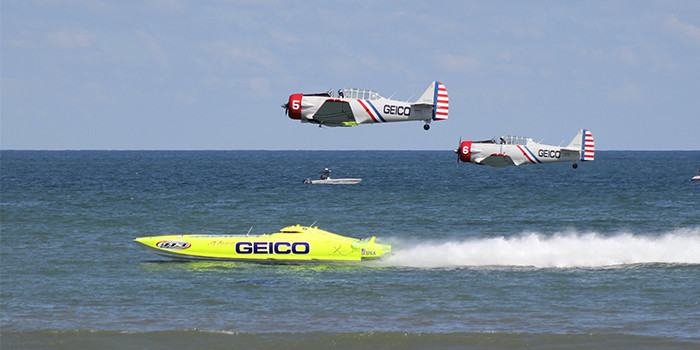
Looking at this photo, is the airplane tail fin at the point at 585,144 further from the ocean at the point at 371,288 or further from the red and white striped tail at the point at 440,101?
the red and white striped tail at the point at 440,101

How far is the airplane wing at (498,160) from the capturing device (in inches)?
1171

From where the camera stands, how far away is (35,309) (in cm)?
2941

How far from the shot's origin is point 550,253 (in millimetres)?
40625

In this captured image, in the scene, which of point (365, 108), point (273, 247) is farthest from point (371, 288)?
point (365, 108)

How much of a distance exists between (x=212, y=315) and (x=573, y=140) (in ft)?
58.2

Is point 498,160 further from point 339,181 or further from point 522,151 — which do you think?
point 339,181

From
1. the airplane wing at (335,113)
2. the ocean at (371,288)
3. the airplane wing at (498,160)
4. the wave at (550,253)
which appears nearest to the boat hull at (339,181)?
the ocean at (371,288)

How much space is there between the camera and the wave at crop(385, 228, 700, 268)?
39.4 m

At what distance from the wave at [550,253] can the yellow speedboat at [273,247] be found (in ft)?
8.55

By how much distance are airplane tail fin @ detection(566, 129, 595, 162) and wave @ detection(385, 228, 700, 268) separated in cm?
781

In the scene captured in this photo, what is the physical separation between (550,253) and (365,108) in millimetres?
19775

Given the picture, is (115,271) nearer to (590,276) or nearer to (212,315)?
(212,315)

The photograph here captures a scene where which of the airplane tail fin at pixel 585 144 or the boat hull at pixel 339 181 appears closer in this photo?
the airplane tail fin at pixel 585 144

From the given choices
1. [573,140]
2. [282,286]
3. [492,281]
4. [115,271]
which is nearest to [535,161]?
[573,140]
